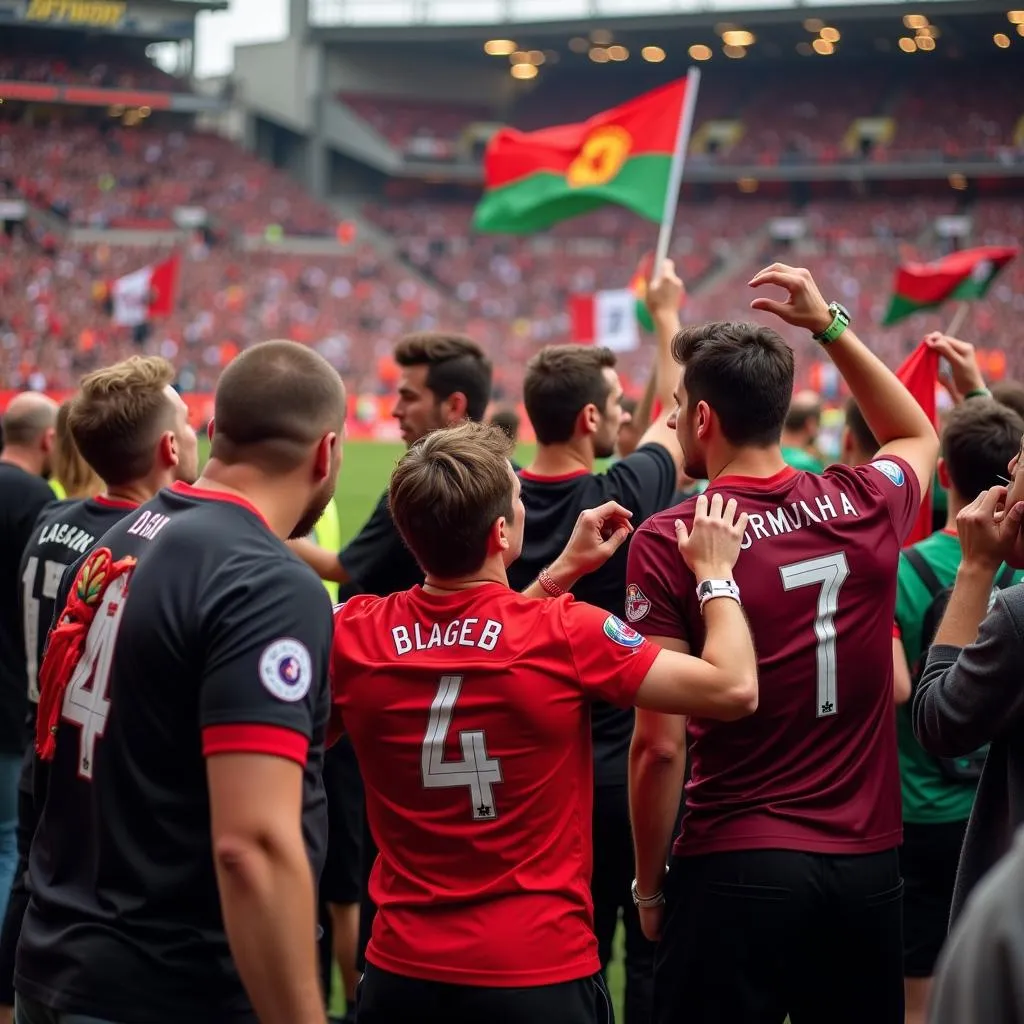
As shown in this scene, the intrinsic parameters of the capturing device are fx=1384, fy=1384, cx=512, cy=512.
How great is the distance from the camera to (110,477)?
3951mm

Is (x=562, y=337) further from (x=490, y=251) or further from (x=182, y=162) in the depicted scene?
(x=182, y=162)

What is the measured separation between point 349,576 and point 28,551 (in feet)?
3.34

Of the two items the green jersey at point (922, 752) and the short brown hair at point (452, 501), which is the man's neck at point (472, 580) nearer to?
the short brown hair at point (452, 501)

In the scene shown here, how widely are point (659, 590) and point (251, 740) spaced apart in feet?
3.85

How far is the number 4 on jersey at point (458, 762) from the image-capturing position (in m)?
2.88

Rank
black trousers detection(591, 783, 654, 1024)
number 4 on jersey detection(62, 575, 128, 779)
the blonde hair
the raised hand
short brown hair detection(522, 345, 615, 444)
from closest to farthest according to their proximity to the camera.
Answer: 1. number 4 on jersey detection(62, 575, 128, 779)
2. the raised hand
3. black trousers detection(591, 783, 654, 1024)
4. short brown hair detection(522, 345, 615, 444)
5. the blonde hair

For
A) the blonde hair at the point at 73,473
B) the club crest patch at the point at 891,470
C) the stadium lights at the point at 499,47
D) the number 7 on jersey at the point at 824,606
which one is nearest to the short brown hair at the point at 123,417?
the blonde hair at the point at 73,473

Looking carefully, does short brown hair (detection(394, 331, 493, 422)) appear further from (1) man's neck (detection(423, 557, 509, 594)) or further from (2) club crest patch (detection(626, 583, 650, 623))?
(1) man's neck (detection(423, 557, 509, 594))

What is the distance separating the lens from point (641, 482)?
4.30m

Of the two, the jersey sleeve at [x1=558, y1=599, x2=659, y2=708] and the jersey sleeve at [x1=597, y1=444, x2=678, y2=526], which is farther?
the jersey sleeve at [x1=597, y1=444, x2=678, y2=526]

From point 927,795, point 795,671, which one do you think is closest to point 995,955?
point 795,671

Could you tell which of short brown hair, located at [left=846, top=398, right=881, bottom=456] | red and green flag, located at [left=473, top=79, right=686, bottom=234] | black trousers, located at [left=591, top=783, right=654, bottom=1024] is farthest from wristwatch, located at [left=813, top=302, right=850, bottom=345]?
red and green flag, located at [left=473, top=79, right=686, bottom=234]

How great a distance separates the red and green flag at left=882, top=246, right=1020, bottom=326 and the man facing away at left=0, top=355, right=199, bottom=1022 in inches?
259

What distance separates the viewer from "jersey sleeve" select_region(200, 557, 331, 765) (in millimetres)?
2363
